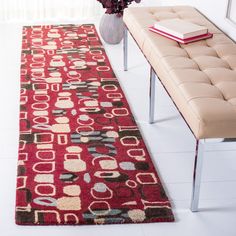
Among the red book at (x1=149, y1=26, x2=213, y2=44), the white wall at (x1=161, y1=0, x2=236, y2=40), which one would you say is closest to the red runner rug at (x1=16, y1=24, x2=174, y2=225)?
the red book at (x1=149, y1=26, x2=213, y2=44)

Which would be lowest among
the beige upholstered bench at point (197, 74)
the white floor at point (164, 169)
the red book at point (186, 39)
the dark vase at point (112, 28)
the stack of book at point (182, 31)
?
the white floor at point (164, 169)

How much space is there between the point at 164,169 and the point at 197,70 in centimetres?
49

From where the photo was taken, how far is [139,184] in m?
2.27

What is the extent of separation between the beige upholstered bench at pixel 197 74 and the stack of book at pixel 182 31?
32 mm

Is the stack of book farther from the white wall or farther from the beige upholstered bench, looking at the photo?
the white wall

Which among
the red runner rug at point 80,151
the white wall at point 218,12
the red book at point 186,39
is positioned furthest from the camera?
the white wall at point 218,12

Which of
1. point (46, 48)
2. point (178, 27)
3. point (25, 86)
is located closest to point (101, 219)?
point (178, 27)

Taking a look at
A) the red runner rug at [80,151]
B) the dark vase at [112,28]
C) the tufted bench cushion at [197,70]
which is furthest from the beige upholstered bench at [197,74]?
the dark vase at [112,28]

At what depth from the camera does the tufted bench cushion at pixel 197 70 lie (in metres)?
1.93

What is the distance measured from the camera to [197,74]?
7.53ft

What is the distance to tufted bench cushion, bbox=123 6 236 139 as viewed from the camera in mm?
1932

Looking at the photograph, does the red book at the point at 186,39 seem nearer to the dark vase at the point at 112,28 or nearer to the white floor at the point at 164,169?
the white floor at the point at 164,169

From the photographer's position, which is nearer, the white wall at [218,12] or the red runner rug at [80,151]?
the red runner rug at [80,151]

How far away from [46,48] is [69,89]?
2.79 feet
